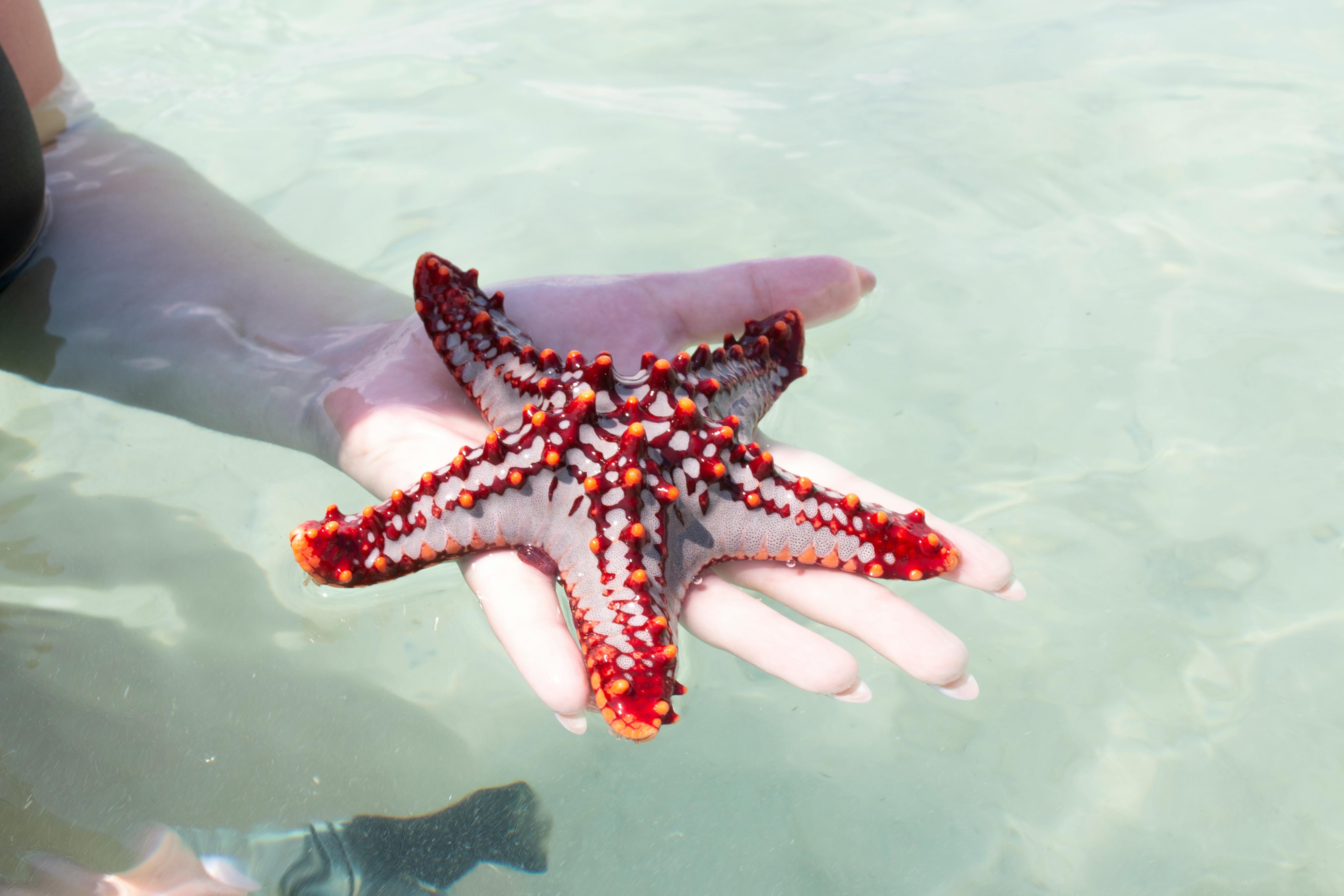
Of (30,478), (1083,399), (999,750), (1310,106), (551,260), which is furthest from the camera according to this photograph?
(1310,106)

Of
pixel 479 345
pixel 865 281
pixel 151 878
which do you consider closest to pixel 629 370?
pixel 479 345

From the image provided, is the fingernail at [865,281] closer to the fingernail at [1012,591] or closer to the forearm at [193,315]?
the fingernail at [1012,591]

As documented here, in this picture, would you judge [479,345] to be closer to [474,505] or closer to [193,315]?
[474,505]

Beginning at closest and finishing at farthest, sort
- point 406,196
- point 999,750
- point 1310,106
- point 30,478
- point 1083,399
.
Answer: point 999,750 → point 30,478 → point 1083,399 → point 406,196 → point 1310,106

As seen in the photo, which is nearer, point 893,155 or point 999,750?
point 999,750

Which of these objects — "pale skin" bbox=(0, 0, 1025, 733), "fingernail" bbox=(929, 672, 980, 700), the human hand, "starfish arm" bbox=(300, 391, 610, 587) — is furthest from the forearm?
"fingernail" bbox=(929, 672, 980, 700)

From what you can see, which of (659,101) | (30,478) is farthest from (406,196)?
(30,478)

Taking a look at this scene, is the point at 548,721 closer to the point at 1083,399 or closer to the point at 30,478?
the point at 30,478

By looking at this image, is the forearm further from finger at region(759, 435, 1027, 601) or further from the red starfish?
finger at region(759, 435, 1027, 601)
